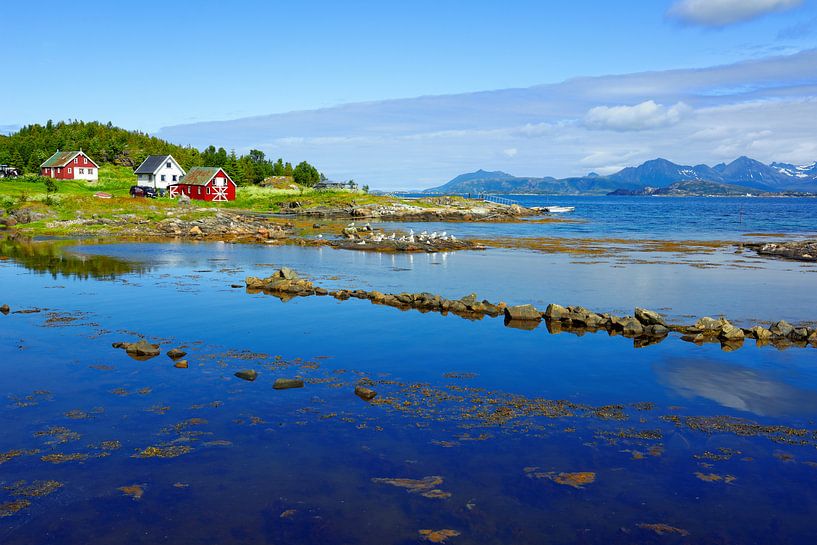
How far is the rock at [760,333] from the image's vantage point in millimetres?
26984

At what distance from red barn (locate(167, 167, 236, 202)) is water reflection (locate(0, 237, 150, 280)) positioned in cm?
5360

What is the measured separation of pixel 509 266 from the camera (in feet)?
168

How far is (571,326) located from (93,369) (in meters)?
20.1

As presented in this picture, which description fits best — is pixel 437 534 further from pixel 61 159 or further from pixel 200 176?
pixel 61 159

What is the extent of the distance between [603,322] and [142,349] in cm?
2010

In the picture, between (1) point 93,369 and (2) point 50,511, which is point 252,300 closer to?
(1) point 93,369

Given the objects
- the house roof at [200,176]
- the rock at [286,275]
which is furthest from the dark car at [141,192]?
the rock at [286,275]

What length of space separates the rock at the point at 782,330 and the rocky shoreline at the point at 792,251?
114 feet

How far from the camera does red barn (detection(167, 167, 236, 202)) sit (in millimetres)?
114438

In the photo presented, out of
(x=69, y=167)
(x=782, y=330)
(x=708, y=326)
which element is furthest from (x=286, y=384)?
(x=69, y=167)

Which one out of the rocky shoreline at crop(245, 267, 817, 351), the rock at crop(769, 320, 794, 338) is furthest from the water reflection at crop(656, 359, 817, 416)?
the rock at crop(769, 320, 794, 338)

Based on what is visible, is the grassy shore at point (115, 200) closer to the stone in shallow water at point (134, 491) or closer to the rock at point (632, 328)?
the rock at point (632, 328)

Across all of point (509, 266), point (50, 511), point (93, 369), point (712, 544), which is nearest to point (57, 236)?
point (509, 266)

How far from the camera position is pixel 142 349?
75.2ft
